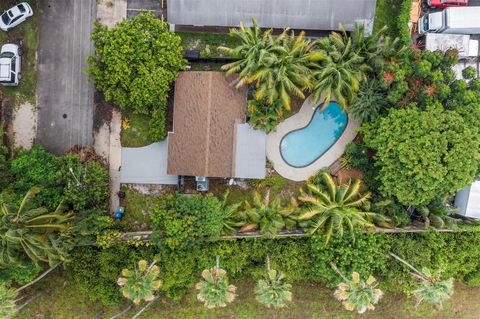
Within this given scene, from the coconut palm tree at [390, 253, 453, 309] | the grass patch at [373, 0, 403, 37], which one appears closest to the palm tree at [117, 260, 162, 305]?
the coconut palm tree at [390, 253, 453, 309]

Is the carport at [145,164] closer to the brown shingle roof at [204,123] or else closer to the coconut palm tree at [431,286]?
the brown shingle roof at [204,123]

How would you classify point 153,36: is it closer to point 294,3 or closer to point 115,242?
point 294,3

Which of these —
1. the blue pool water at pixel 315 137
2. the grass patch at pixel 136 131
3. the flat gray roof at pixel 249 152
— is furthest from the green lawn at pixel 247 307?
the grass patch at pixel 136 131

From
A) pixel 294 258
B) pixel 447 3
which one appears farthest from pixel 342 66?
pixel 294 258

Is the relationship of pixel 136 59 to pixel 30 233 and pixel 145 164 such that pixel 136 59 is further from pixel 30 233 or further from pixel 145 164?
pixel 30 233

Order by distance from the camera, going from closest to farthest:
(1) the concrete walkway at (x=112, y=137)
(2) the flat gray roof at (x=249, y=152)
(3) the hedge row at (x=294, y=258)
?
(3) the hedge row at (x=294, y=258) → (2) the flat gray roof at (x=249, y=152) → (1) the concrete walkway at (x=112, y=137)
